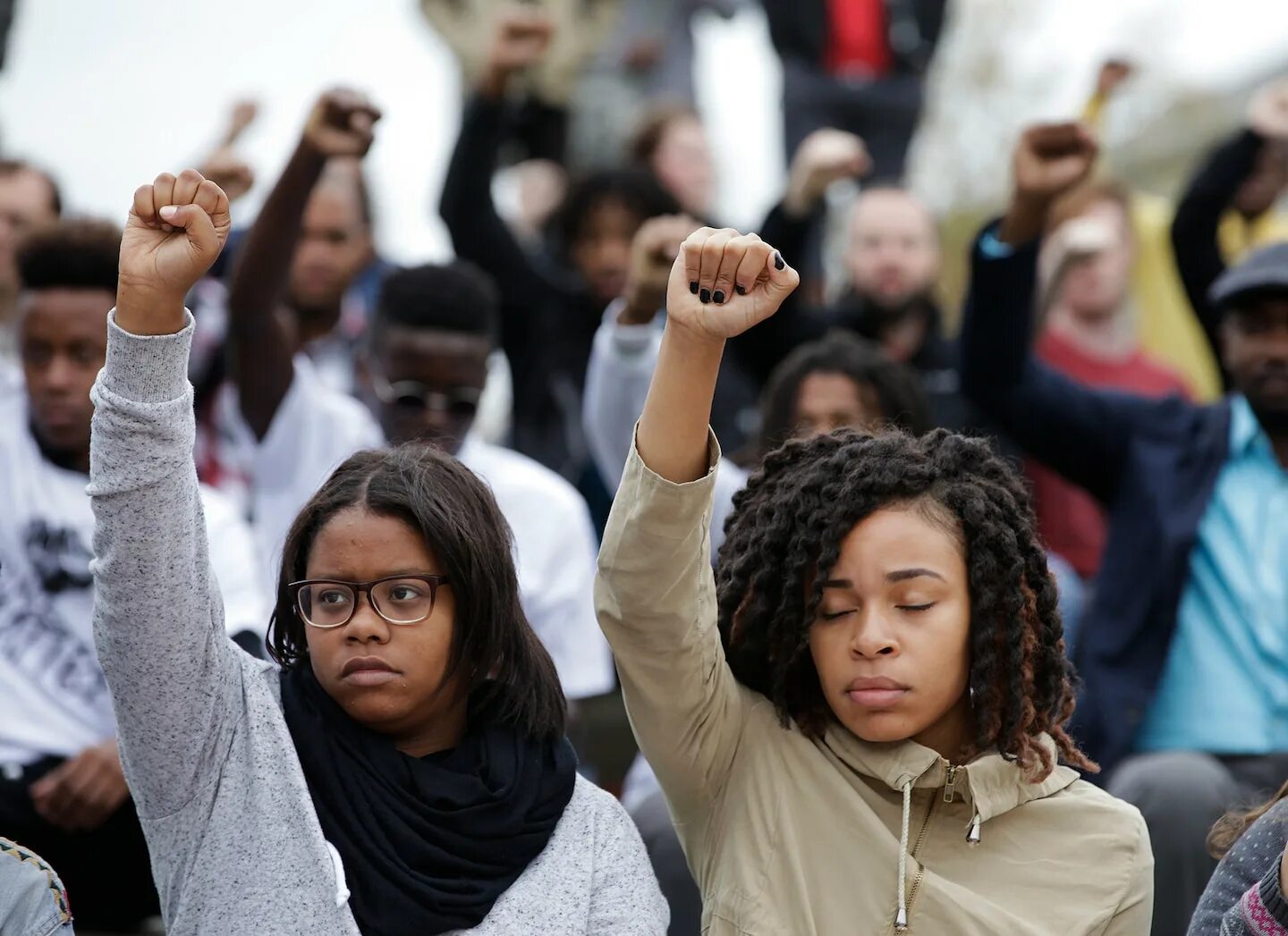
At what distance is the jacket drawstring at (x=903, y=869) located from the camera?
274cm

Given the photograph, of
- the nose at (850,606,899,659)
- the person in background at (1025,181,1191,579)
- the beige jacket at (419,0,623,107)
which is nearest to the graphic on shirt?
the nose at (850,606,899,659)

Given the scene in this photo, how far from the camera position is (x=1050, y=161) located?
172 inches

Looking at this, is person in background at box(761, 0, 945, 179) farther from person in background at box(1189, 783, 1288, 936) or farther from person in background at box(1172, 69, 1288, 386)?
person in background at box(1189, 783, 1288, 936)

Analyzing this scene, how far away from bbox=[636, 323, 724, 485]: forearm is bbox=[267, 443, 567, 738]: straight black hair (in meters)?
0.43

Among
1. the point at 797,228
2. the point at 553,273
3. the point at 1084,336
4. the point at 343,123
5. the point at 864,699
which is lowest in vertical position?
the point at 864,699

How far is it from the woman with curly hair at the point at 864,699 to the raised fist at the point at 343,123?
1763mm

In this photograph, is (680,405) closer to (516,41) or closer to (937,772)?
(937,772)

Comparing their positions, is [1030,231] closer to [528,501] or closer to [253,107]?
[528,501]

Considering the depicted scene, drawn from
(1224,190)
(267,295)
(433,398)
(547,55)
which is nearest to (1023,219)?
(1224,190)

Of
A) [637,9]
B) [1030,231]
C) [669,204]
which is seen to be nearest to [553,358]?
[669,204]

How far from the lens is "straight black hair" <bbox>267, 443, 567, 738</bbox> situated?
2.89 meters

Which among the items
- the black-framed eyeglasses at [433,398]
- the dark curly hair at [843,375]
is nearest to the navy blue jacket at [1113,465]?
the dark curly hair at [843,375]

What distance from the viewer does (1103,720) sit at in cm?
436

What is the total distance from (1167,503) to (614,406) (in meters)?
1.44
